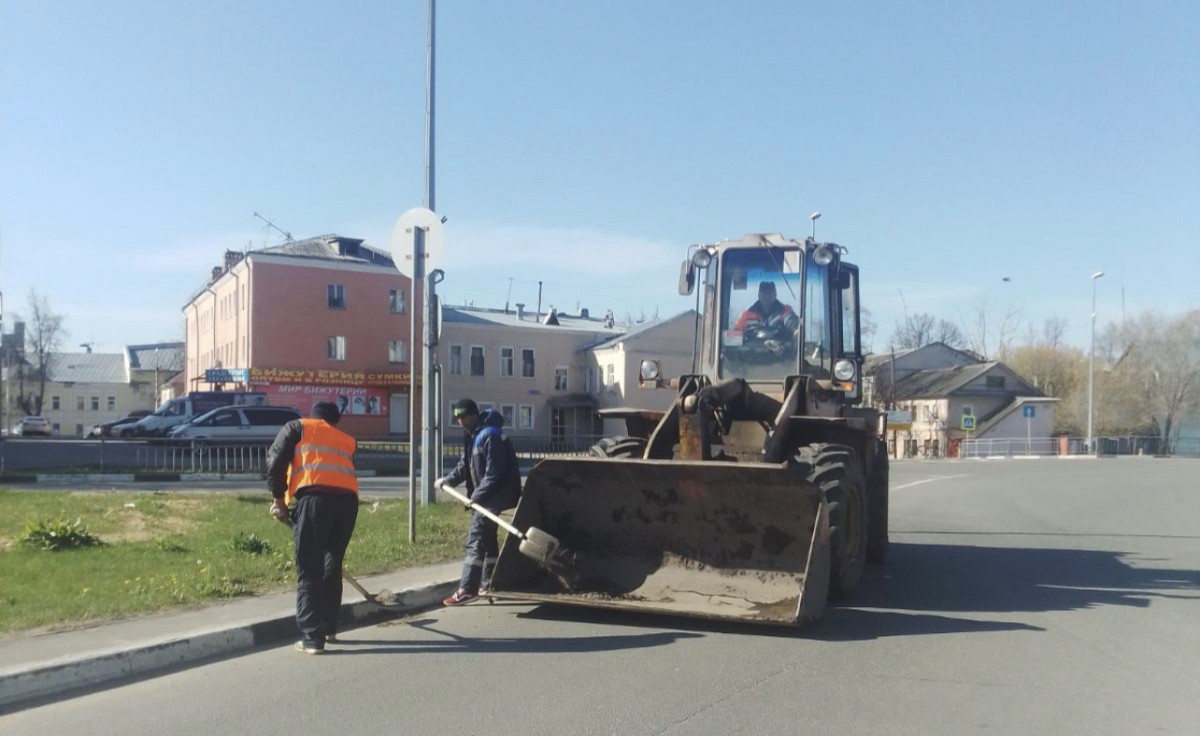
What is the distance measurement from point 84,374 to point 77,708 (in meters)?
102

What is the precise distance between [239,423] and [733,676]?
96.1 ft

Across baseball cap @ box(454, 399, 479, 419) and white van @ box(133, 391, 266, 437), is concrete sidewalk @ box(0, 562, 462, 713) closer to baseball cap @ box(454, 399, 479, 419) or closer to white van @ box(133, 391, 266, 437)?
baseball cap @ box(454, 399, 479, 419)

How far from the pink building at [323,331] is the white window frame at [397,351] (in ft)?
0.18

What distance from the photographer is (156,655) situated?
261 inches

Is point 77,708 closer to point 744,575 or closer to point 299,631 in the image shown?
point 299,631

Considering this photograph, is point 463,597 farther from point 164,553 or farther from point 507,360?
point 507,360

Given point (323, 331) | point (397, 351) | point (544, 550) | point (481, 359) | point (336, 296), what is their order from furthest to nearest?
point (481, 359)
point (397, 351)
point (336, 296)
point (323, 331)
point (544, 550)

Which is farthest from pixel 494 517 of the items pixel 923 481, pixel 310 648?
pixel 923 481

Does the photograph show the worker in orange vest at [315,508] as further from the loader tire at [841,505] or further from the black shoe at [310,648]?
the loader tire at [841,505]

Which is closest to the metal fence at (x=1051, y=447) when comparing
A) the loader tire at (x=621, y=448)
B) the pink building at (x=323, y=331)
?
the pink building at (x=323, y=331)

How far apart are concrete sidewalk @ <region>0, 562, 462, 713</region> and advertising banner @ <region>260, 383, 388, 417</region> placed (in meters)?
41.1

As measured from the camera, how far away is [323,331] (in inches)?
1999

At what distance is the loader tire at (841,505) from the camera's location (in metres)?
8.12

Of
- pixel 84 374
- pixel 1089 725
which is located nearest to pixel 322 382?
pixel 1089 725
